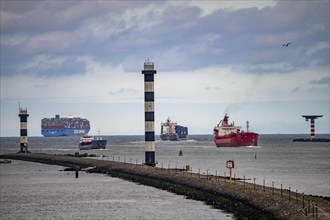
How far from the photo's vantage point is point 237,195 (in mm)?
62281

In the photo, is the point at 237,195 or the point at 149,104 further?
the point at 149,104

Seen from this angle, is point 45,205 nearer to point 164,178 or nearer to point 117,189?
point 117,189

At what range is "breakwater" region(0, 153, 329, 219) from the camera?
48938mm

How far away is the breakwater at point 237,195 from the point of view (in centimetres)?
4894

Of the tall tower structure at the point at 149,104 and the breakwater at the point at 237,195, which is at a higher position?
the tall tower structure at the point at 149,104

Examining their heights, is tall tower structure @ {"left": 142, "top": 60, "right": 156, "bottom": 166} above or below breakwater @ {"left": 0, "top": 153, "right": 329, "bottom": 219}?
above

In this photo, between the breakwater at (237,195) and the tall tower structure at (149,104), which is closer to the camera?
the breakwater at (237,195)

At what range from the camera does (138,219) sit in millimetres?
58531

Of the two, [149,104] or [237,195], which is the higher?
[149,104]

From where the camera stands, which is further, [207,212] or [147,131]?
[147,131]

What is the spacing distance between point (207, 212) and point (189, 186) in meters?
18.2

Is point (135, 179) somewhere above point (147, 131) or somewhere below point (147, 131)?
below

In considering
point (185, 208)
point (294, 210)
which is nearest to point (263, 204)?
point (294, 210)

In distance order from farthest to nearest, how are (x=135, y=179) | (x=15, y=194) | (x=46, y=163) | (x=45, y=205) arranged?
(x=46, y=163) < (x=135, y=179) < (x=15, y=194) < (x=45, y=205)
